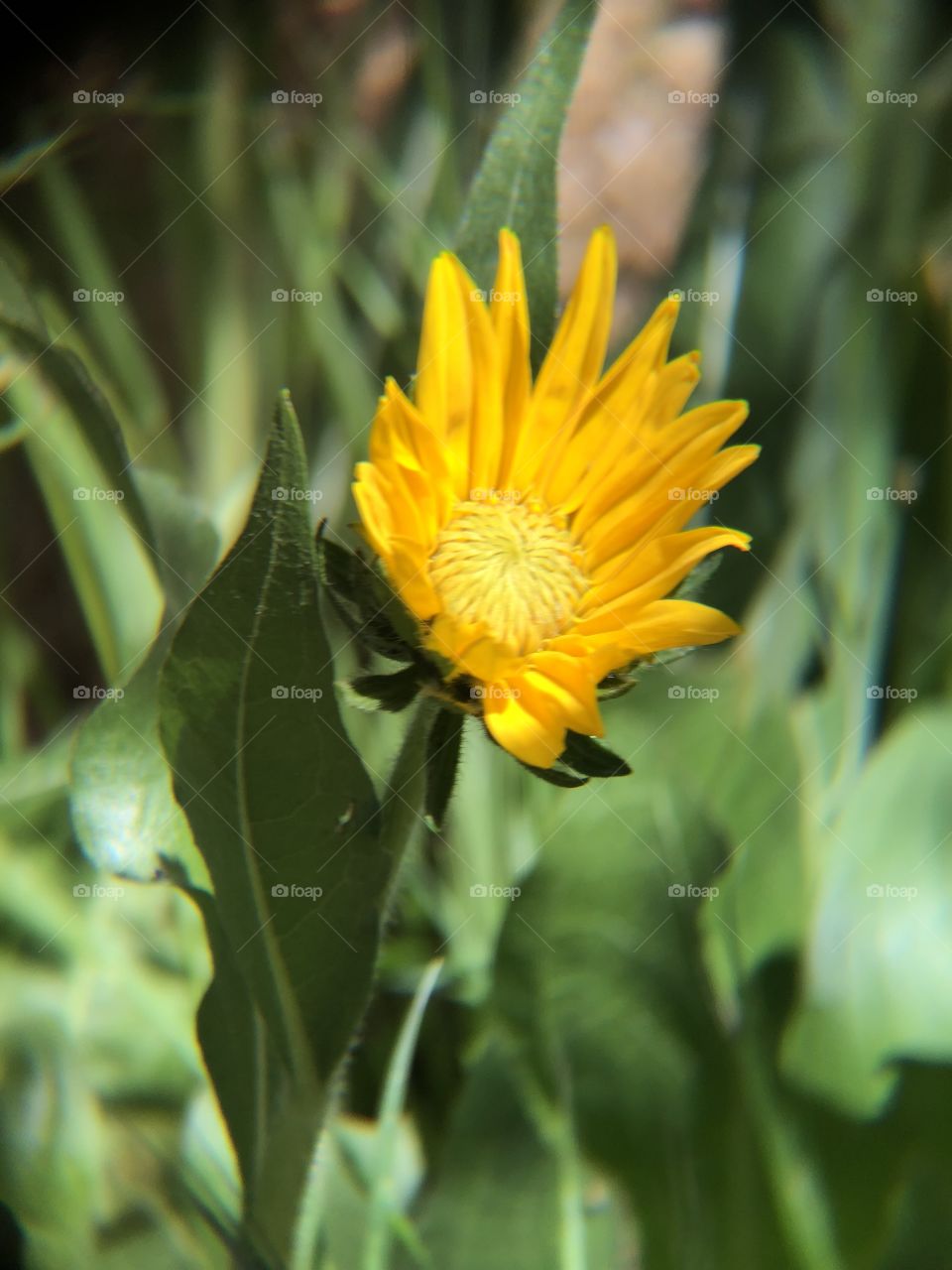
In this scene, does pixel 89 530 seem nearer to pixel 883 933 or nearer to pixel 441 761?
pixel 441 761

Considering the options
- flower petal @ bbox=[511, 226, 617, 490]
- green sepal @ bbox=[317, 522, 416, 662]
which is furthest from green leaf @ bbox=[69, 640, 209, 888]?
flower petal @ bbox=[511, 226, 617, 490]

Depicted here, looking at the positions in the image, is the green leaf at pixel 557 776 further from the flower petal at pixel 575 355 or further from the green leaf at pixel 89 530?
the green leaf at pixel 89 530

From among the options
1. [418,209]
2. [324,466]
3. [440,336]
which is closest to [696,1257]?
[440,336]

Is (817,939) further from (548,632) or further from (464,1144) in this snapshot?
(548,632)

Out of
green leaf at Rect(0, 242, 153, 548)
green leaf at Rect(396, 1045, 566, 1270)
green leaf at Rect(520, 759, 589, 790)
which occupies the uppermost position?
green leaf at Rect(0, 242, 153, 548)

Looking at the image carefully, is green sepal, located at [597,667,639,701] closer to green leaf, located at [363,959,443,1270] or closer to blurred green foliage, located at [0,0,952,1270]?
blurred green foliage, located at [0,0,952,1270]
